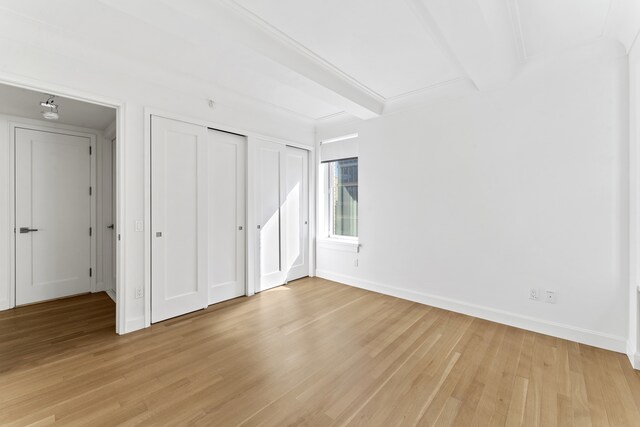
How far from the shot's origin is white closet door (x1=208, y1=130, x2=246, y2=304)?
11.5 ft

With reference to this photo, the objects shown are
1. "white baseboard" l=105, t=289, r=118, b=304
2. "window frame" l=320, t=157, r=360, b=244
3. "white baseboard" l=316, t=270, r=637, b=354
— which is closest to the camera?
"white baseboard" l=316, t=270, r=637, b=354

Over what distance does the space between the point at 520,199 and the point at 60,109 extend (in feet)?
17.6

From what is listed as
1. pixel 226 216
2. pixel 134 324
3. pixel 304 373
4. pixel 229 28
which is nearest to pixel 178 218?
pixel 226 216

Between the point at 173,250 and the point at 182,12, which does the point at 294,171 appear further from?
the point at 182,12

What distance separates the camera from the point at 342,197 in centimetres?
477

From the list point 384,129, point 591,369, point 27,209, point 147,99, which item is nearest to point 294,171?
point 384,129

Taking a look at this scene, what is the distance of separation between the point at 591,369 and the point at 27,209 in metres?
6.28

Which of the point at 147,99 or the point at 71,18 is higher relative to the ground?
the point at 71,18

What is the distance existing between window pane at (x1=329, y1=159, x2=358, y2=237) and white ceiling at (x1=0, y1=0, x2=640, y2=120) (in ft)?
5.39

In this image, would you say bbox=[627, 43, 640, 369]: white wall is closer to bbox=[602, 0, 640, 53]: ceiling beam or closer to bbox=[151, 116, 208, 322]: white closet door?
bbox=[602, 0, 640, 53]: ceiling beam

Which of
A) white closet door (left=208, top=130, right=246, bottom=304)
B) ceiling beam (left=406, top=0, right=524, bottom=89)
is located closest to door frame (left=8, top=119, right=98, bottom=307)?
white closet door (left=208, top=130, right=246, bottom=304)

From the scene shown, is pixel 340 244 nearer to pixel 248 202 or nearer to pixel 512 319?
pixel 248 202

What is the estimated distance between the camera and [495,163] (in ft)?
9.98

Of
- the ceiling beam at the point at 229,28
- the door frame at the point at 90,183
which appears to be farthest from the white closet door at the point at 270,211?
the door frame at the point at 90,183
